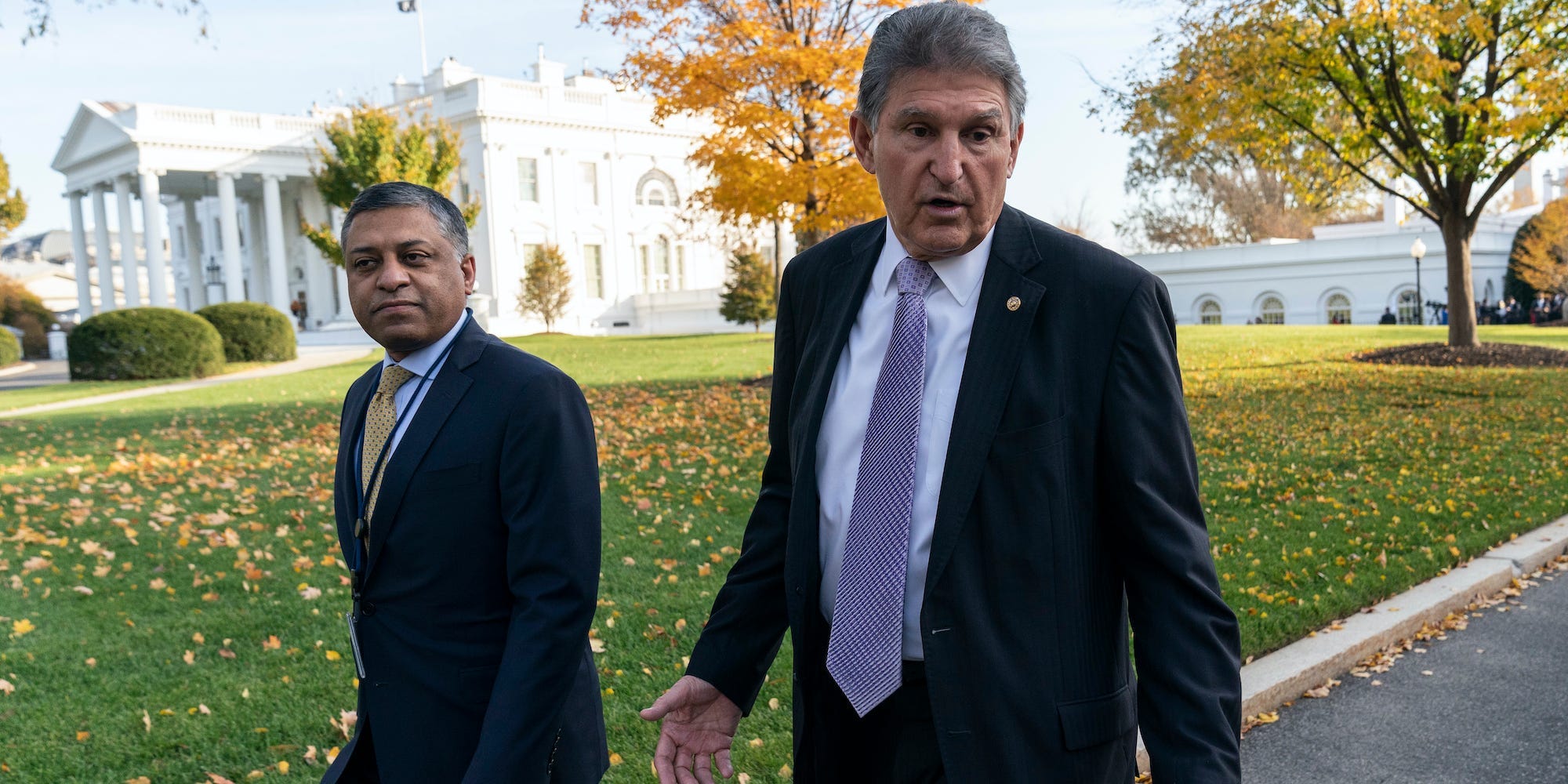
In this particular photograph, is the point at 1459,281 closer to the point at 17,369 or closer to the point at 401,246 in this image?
the point at 401,246

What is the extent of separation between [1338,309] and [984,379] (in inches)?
1961

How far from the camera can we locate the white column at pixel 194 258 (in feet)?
207

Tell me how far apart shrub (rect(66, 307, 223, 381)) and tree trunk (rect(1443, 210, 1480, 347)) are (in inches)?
1002

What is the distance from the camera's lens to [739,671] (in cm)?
228

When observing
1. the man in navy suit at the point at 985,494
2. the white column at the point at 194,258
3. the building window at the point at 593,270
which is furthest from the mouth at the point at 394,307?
the white column at the point at 194,258

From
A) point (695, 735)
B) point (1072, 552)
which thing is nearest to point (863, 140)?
point (1072, 552)

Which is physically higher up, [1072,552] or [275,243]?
[275,243]

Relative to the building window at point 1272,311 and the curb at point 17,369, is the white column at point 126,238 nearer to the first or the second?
the curb at point 17,369

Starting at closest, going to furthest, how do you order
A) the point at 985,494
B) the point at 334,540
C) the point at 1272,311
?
the point at 985,494 < the point at 334,540 < the point at 1272,311

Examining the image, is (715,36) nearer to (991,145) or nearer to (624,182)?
(991,145)

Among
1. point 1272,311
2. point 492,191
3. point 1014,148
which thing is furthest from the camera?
point 492,191

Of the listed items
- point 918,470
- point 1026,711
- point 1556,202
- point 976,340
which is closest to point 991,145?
point 976,340

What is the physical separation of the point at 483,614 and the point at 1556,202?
1977 inches

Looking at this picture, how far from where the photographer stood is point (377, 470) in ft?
7.72
